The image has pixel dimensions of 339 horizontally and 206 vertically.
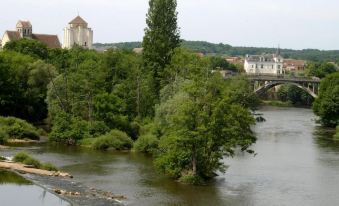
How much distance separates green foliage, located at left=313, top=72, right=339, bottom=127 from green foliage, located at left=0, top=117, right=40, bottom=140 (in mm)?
34973

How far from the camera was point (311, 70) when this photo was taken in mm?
141875

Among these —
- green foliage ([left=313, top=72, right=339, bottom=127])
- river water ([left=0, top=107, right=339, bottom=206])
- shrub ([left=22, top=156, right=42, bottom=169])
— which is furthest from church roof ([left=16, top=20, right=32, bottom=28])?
shrub ([left=22, top=156, right=42, bottom=169])

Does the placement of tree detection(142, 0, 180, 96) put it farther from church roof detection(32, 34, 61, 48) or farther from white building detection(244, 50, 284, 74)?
white building detection(244, 50, 284, 74)

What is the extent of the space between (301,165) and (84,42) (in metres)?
86.2

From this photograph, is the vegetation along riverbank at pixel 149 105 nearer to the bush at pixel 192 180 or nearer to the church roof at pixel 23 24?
the bush at pixel 192 180

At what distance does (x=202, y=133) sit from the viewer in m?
37.6

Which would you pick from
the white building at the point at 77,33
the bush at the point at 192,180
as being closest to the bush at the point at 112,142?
the bush at the point at 192,180

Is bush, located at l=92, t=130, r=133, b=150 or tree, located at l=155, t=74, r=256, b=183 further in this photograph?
bush, located at l=92, t=130, r=133, b=150

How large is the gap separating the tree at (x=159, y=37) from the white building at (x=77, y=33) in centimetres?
6320

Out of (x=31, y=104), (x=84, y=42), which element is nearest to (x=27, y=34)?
(x=84, y=42)

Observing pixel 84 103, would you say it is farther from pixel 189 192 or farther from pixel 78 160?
pixel 189 192

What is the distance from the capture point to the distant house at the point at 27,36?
376ft

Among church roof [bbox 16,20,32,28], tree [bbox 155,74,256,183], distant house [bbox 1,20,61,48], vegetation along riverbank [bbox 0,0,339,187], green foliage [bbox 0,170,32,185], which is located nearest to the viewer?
green foliage [bbox 0,170,32,185]

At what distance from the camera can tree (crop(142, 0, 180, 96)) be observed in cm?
6297
